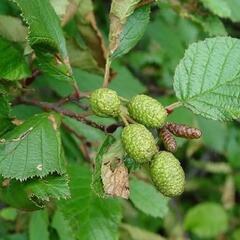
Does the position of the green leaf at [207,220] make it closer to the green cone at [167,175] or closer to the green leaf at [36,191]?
the green leaf at [36,191]

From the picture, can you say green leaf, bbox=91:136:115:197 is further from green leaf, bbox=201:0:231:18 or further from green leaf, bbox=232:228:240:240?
green leaf, bbox=232:228:240:240

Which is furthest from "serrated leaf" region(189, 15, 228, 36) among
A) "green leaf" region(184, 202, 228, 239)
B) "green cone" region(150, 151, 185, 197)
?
"green leaf" region(184, 202, 228, 239)

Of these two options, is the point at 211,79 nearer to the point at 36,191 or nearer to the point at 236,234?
the point at 36,191

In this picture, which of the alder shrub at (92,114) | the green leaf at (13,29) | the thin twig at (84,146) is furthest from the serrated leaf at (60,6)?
the thin twig at (84,146)

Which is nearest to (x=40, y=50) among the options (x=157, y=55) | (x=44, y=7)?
(x=44, y=7)

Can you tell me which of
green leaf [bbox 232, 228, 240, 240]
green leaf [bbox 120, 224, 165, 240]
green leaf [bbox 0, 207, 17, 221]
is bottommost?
green leaf [bbox 232, 228, 240, 240]

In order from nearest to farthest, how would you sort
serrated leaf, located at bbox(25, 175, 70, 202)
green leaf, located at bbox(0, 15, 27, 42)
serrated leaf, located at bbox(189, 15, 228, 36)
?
serrated leaf, located at bbox(25, 175, 70, 202), green leaf, located at bbox(0, 15, 27, 42), serrated leaf, located at bbox(189, 15, 228, 36)

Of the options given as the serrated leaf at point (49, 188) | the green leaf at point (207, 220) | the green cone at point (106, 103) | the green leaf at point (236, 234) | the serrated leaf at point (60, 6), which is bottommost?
the green leaf at point (236, 234)
